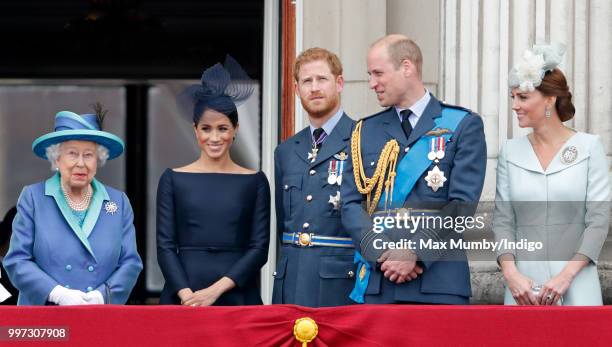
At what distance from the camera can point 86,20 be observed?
11.2 metres

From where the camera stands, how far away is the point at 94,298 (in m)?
5.23

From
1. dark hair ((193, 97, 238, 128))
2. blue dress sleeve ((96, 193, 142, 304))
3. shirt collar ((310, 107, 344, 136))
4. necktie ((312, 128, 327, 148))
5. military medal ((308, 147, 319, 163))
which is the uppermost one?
dark hair ((193, 97, 238, 128))

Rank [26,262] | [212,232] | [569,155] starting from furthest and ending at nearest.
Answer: [212,232] < [569,155] < [26,262]

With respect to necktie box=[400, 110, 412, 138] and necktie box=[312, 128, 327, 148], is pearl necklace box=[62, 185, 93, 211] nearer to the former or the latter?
necktie box=[312, 128, 327, 148]

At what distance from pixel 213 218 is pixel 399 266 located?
3.26 ft

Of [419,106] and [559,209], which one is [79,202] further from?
[559,209]

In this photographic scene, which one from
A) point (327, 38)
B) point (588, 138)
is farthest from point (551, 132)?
point (327, 38)

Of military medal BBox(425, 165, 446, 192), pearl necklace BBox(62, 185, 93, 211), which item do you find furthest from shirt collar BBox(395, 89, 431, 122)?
pearl necklace BBox(62, 185, 93, 211)

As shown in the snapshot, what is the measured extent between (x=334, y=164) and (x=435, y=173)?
632 millimetres

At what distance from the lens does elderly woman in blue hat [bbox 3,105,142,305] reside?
525 centimetres

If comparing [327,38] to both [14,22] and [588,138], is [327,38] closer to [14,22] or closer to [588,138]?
[588,138]

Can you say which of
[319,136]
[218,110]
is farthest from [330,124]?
[218,110]

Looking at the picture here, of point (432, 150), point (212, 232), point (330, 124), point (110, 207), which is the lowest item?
point (212, 232)

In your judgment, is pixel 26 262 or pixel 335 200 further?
pixel 335 200
